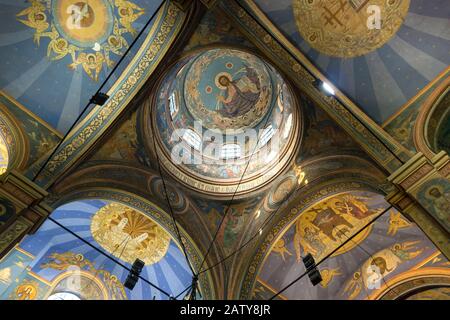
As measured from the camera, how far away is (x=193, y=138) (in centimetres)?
1421

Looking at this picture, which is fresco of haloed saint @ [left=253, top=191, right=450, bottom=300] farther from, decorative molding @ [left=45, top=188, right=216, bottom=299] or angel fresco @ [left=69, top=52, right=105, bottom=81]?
angel fresco @ [left=69, top=52, right=105, bottom=81]

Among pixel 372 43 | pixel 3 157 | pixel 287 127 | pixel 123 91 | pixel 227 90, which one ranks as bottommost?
pixel 3 157

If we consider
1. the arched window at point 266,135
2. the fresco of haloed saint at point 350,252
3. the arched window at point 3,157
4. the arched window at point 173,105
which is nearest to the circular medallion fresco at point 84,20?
the arched window at point 3,157

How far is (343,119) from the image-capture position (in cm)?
978

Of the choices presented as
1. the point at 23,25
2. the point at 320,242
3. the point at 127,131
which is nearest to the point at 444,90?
the point at 320,242

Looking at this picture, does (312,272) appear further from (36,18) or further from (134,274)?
(36,18)

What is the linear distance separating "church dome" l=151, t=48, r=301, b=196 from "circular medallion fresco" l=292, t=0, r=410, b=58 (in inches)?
95.2

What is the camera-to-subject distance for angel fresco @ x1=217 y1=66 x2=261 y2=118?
580 inches

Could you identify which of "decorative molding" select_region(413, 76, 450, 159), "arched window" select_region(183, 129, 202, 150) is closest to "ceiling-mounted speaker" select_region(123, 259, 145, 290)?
"arched window" select_region(183, 129, 202, 150)

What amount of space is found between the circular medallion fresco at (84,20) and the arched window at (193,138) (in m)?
4.84

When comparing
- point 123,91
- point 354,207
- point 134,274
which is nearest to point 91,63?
point 123,91

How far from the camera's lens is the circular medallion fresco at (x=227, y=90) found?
14375mm

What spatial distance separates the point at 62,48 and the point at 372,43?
756 centimetres
